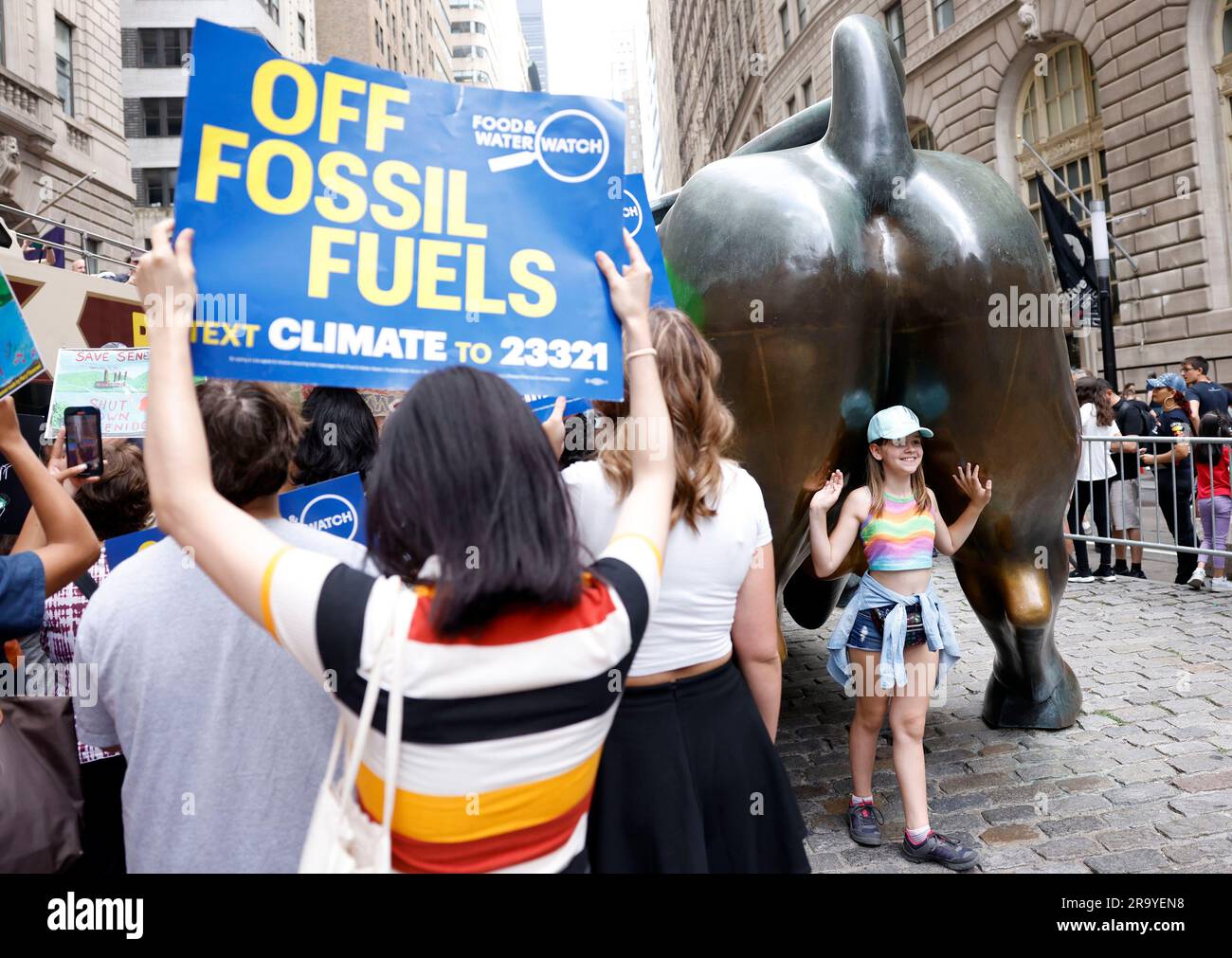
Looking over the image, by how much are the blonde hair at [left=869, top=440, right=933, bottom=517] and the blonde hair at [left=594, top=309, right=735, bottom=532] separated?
1.46 meters

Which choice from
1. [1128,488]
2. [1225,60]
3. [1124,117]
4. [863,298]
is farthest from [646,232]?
[1124,117]

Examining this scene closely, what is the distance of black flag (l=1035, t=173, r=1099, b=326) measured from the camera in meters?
14.7

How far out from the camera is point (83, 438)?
2.80m

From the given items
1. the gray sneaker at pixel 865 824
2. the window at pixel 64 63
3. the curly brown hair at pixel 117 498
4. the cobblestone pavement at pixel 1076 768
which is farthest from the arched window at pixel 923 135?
the curly brown hair at pixel 117 498

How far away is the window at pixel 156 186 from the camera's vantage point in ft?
133

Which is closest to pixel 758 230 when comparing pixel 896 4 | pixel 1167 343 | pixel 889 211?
pixel 889 211

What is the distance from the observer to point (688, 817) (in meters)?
2.15

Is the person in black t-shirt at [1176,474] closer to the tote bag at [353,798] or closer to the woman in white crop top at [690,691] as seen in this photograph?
the woman in white crop top at [690,691]

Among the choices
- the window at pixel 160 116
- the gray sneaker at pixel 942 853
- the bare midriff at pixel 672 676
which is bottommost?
the gray sneaker at pixel 942 853

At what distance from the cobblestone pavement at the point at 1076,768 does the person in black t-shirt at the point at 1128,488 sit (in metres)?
2.85

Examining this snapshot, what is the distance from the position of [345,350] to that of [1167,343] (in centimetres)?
1955

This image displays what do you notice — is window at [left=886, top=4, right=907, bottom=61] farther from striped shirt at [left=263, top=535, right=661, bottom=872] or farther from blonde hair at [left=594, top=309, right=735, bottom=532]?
striped shirt at [left=263, top=535, right=661, bottom=872]

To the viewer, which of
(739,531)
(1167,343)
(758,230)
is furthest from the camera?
(1167,343)
